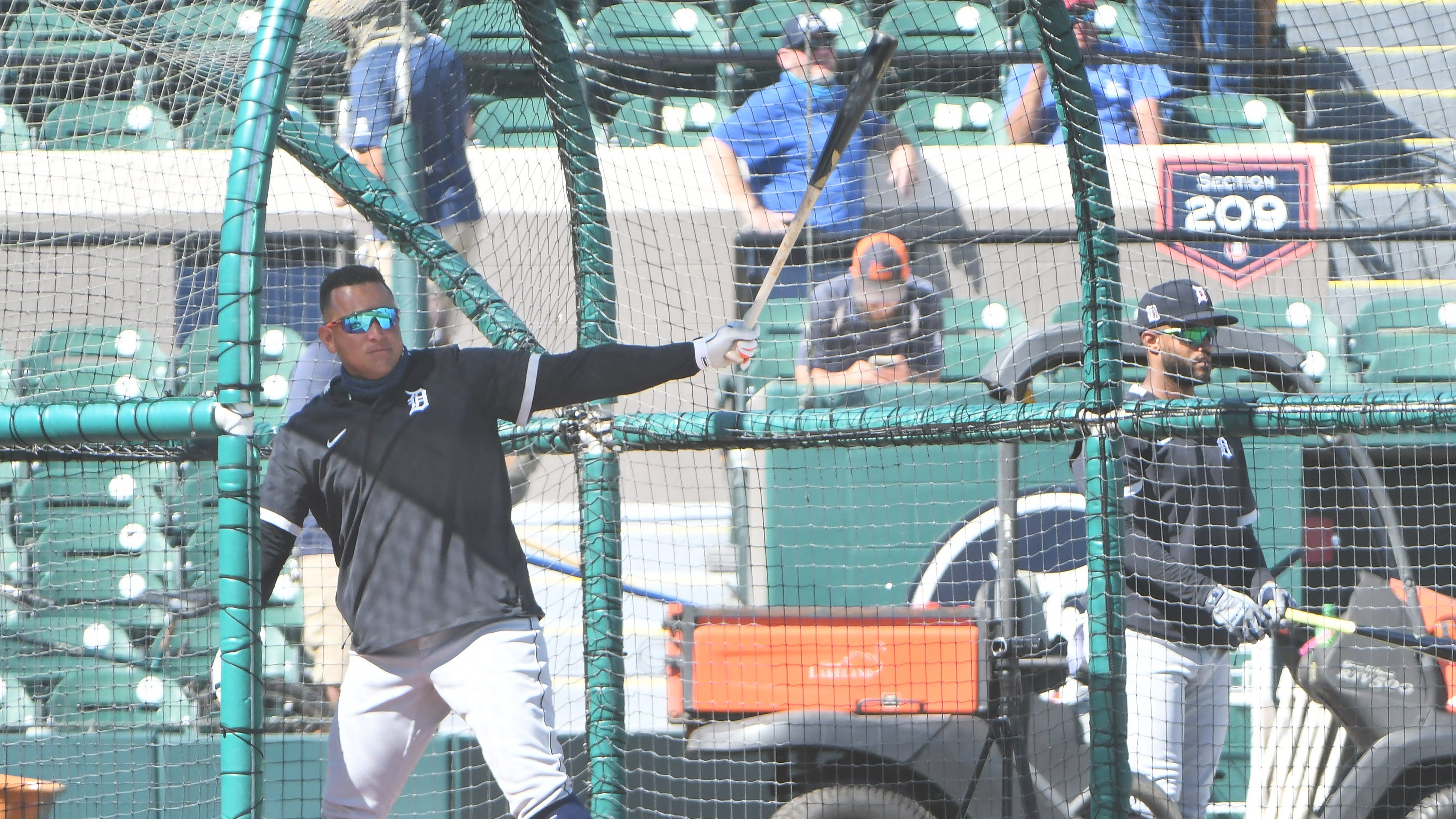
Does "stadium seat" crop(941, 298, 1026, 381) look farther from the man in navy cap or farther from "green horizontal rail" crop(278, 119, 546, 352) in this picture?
"green horizontal rail" crop(278, 119, 546, 352)

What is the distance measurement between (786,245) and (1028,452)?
1.53 m

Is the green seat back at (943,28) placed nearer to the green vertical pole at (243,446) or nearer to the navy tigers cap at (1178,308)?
the navy tigers cap at (1178,308)

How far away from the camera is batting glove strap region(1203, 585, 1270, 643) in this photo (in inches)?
147

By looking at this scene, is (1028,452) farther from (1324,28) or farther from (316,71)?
(316,71)

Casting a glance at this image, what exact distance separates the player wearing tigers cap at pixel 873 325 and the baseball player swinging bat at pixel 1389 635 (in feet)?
4.50

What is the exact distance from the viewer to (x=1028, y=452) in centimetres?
455

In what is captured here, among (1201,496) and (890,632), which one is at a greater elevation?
(1201,496)

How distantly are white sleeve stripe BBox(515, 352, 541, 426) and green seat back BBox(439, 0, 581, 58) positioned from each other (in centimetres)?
102

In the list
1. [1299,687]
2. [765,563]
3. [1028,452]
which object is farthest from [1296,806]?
[765,563]

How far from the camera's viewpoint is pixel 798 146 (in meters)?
4.36

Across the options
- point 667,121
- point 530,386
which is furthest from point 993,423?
point 667,121

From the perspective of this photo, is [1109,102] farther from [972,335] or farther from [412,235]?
[412,235]

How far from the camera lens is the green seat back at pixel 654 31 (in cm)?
421

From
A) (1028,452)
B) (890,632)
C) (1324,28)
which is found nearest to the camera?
(890,632)
